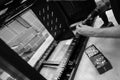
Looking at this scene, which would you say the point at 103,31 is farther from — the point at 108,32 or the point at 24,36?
the point at 24,36

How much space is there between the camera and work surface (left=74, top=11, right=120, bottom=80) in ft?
2.15

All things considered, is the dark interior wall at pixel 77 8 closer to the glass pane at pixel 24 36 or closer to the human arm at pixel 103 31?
the human arm at pixel 103 31

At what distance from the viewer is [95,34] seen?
0.71m

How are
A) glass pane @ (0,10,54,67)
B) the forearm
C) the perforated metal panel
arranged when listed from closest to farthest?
1. the forearm
2. the perforated metal panel
3. glass pane @ (0,10,54,67)

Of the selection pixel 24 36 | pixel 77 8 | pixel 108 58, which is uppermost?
pixel 77 8

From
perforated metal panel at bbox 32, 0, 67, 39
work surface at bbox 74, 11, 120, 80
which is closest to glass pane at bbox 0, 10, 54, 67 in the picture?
perforated metal panel at bbox 32, 0, 67, 39

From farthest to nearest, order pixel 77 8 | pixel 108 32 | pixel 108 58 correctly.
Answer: pixel 77 8 < pixel 108 58 < pixel 108 32

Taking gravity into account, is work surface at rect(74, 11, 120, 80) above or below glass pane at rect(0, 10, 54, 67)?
above

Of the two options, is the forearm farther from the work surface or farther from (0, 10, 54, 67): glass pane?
(0, 10, 54, 67): glass pane

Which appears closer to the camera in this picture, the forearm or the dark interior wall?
the forearm

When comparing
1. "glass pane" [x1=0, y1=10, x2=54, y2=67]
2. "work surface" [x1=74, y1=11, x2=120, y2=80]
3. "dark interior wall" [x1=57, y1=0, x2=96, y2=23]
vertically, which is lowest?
"glass pane" [x1=0, y1=10, x2=54, y2=67]

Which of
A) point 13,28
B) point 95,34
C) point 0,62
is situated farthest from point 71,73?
point 13,28

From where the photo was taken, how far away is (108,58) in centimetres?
73

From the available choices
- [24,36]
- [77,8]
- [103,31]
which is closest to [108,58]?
[103,31]
